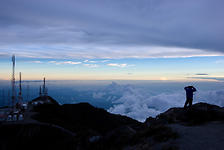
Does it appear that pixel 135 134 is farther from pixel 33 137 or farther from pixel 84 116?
pixel 84 116

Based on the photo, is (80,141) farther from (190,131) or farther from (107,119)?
→ (107,119)

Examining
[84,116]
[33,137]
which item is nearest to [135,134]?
[33,137]

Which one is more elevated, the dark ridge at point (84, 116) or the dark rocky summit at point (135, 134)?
the dark rocky summit at point (135, 134)

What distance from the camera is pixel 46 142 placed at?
19.5 metres

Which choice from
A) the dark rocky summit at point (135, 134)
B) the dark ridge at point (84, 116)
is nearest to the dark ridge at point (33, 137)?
the dark rocky summit at point (135, 134)

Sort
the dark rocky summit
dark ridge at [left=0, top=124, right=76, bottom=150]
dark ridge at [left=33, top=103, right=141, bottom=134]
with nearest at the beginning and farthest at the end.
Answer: the dark rocky summit, dark ridge at [left=0, top=124, right=76, bottom=150], dark ridge at [left=33, top=103, right=141, bottom=134]

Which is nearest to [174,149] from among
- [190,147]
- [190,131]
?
[190,147]

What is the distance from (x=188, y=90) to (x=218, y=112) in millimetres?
2837

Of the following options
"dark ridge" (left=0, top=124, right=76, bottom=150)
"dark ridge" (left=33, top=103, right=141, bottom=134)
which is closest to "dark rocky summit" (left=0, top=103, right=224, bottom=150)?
"dark ridge" (left=0, top=124, right=76, bottom=150)

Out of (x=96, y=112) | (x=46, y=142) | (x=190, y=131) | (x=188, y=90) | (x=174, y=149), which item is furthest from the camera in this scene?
(x=96, y=112)

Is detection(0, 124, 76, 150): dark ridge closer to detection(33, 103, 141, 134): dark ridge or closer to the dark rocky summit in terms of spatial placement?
the dark rocky summit

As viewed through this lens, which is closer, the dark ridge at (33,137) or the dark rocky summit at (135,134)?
the dark rocky summit at (135,134)

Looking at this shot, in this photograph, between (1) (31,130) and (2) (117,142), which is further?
(1) (31,130)

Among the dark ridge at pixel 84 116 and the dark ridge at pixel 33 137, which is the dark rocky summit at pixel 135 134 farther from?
the dark ridge at pixel 84 116
